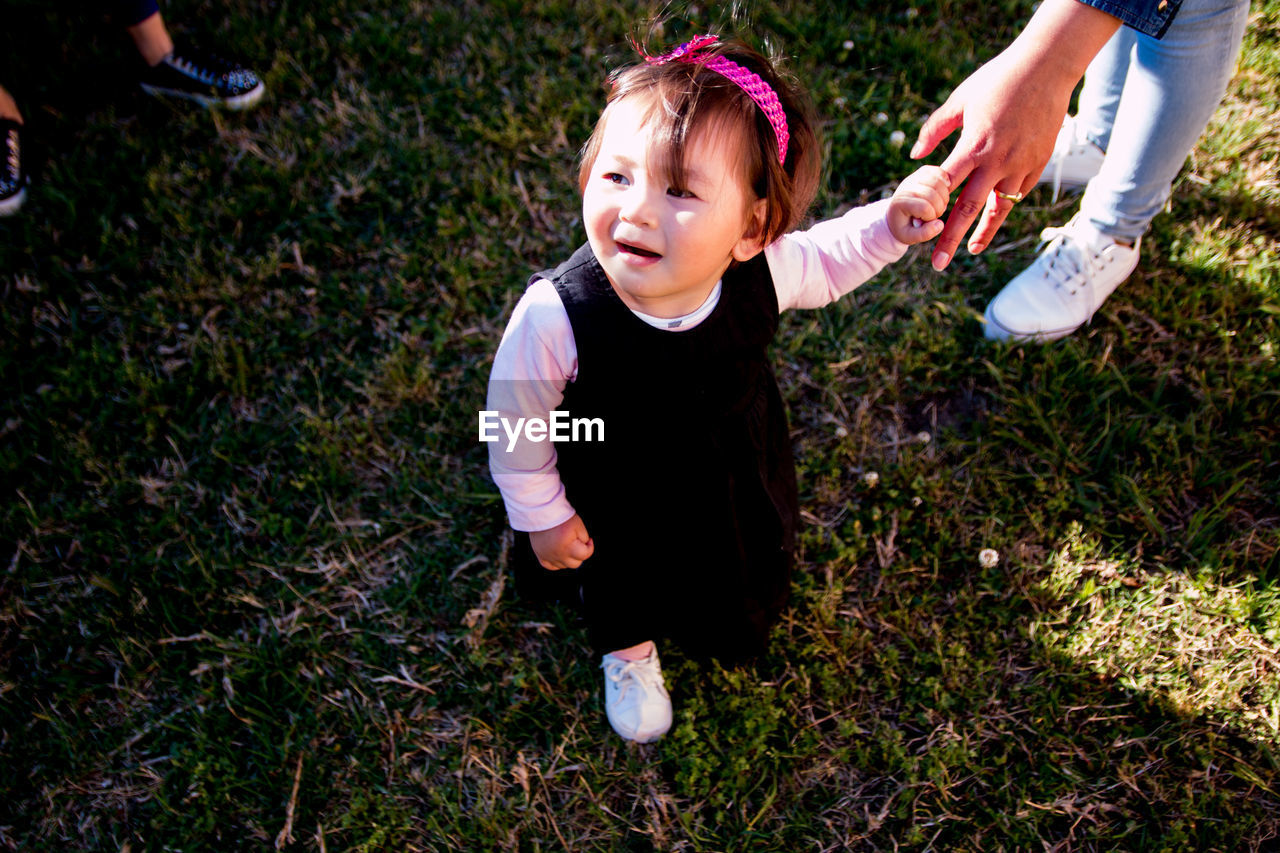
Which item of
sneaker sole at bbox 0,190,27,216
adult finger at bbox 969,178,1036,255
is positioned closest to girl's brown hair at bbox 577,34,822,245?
adult finger at bbox 969,178,1036,255

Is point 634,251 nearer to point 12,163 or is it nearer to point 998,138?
point 998,138

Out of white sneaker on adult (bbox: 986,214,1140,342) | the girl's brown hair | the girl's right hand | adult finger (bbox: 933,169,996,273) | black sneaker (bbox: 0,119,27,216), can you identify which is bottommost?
black sneaker (bbox: 0,119,27,216)

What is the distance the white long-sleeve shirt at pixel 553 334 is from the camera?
1.53 meters

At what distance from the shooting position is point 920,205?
62.5 inches

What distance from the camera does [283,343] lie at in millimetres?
2754

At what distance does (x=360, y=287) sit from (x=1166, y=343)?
104 inches

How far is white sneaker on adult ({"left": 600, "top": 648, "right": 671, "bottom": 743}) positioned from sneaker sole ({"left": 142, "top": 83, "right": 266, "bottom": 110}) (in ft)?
8.84

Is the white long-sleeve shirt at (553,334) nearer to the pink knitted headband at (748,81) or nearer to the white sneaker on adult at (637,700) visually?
the pink knitted headband at (748,81)

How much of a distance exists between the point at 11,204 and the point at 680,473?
285 centimetres

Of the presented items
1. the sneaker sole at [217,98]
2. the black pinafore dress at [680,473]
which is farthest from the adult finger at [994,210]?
the sneaker sole at [217,98]

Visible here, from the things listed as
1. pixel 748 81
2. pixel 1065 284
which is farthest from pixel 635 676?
pixel 1065 284

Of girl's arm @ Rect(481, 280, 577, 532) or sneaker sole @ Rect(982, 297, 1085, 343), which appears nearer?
girl's arm @ Rect(481, 280, 577, 532)

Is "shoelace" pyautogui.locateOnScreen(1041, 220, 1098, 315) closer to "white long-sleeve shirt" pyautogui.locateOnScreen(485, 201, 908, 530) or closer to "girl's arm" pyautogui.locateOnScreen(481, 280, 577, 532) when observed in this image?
"white long-sleeve shirt" pyautogui.locateOnScreen(485, 201, 908, 530)

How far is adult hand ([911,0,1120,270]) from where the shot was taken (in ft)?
5.28
